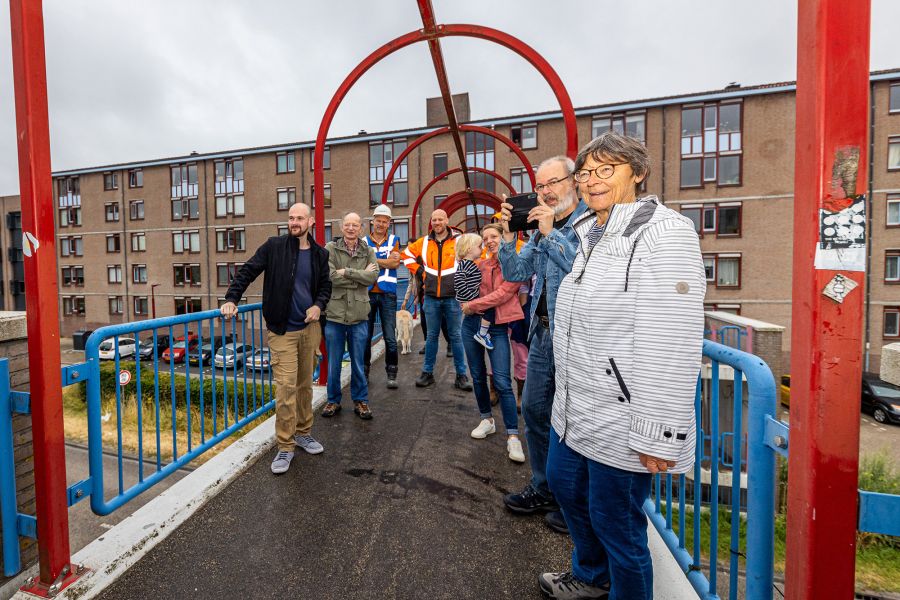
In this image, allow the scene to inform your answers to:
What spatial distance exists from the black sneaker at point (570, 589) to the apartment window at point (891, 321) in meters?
28.2

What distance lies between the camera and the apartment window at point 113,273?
34844 mm

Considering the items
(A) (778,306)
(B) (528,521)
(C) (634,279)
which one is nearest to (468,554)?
(B) (528,521)

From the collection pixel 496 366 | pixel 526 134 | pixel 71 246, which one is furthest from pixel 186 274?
pixel 496 366

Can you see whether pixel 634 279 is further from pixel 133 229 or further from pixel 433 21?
pixel 133 229

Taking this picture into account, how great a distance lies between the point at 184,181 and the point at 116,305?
11427 millimetres

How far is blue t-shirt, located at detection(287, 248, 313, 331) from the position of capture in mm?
3350

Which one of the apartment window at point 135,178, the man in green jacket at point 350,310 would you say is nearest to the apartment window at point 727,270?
the man in green jacket at point 350,310

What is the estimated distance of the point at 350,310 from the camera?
4.13m

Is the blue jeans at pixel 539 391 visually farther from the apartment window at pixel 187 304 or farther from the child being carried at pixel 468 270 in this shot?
the apartment window at pixel 187 304

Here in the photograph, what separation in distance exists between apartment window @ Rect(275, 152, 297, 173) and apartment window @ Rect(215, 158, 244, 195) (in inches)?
115

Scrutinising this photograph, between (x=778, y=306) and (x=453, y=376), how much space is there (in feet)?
78.8

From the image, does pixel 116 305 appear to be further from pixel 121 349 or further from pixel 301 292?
pixel 301 292

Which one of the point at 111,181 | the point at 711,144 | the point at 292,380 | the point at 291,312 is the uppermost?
the point at 111,181

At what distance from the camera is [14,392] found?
85.5 inches
